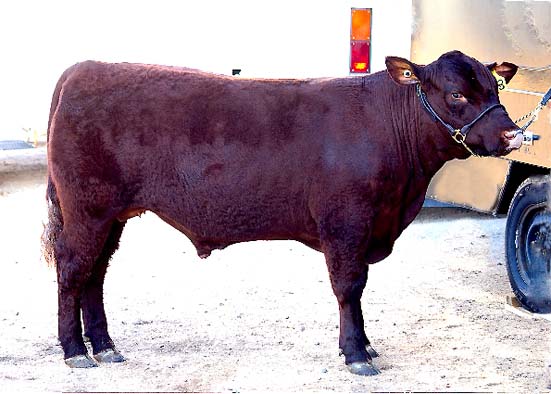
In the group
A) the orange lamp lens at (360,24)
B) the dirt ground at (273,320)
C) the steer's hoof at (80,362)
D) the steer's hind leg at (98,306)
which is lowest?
the dirt ground at (273,320)

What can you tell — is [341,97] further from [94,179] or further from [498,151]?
[94,179]

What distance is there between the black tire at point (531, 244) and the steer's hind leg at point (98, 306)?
2.61 metres

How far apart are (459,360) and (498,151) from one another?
129 cm

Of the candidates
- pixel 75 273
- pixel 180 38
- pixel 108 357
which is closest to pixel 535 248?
pixel 108 357

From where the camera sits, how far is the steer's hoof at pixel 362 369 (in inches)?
240

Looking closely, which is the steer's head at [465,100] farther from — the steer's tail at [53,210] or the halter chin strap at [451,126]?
the steer's tail at [53,210]

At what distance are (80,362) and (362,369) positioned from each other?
151 centimetres

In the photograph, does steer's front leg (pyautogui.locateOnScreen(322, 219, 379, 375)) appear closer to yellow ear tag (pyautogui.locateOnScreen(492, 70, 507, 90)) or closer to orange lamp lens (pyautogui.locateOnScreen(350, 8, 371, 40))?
yellow ear tag (pyautogui.locateOnScreen(492, 70, 507, 90))

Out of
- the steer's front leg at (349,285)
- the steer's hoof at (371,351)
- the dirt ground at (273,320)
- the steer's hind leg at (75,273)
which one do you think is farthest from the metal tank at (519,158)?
the steer's hind leg at (75,273)

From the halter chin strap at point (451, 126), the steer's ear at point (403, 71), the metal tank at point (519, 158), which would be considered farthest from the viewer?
the metal tank at point (519, 158)

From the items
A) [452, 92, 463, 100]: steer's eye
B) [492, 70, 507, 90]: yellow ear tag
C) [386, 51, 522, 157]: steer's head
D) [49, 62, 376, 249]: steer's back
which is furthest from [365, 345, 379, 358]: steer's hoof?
[492, 70, 507, 90]: yellow ear tag

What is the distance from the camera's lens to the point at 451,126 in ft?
19.5

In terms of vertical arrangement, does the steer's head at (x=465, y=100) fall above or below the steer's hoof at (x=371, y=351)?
above

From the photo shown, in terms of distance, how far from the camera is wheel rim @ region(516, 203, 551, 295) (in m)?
7.30
